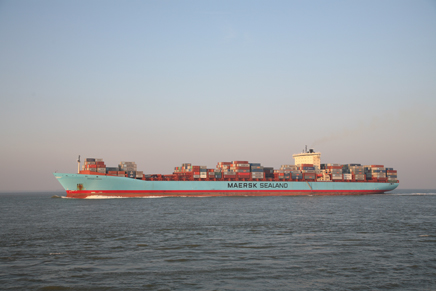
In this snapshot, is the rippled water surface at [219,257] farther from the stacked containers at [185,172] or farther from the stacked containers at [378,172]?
the stacked containers at [378,172]

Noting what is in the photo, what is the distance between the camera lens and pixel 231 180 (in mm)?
76812

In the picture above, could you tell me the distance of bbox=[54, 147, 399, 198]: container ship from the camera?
6775 centimetres

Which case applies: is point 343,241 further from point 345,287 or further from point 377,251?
point 345,287

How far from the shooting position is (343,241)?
72.0 feet

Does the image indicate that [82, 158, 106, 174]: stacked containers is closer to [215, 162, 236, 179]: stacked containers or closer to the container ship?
the container ship

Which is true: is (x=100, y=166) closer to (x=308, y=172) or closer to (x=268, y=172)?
(x=268, y=172)

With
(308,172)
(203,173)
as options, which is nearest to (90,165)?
(203,173)

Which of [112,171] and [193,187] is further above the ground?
[112,171]

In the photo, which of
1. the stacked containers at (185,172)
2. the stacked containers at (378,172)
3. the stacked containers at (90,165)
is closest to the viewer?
the stacked containers at (90,165)

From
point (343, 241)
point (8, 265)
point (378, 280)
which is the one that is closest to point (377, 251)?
point (343, 241)

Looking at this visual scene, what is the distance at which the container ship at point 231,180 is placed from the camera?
6775cm

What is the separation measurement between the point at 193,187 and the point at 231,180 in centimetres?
910

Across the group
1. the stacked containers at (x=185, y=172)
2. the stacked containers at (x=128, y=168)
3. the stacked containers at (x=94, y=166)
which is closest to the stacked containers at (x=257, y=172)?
the stacked containers at (x=185, y=172)

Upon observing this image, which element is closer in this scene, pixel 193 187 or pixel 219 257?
pixel 219 257
